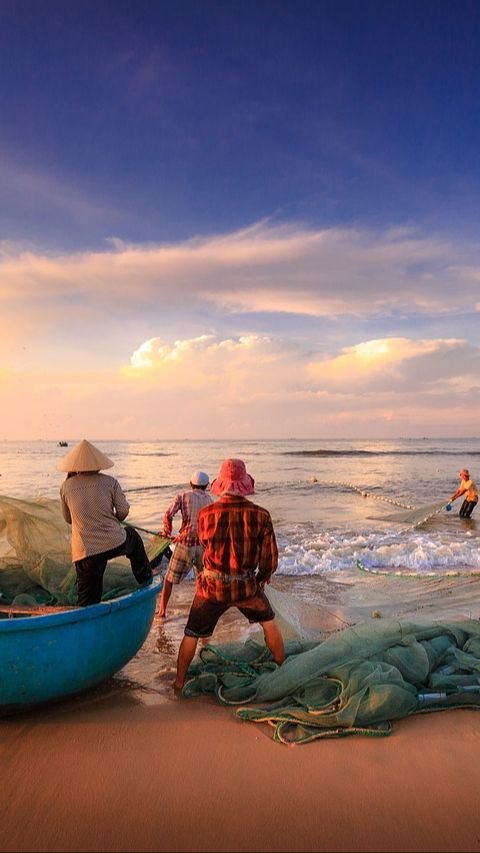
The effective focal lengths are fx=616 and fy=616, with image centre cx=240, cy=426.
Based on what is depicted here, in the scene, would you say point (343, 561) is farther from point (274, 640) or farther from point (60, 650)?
point (60, 650)

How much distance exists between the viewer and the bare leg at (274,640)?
461 centimetres

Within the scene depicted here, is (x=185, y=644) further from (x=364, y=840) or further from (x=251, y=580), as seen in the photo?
(x=364, y=840)

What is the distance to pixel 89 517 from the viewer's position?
495 centimetres

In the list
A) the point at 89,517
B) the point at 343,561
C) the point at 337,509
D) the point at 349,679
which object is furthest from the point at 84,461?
the point at 337,509

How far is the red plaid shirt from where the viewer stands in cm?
440

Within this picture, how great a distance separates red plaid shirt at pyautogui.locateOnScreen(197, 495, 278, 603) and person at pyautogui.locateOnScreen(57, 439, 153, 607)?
0.92 metres

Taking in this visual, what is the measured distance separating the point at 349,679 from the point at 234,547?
1.16 meters

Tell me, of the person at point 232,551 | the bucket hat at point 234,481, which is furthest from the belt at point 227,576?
the bucket hat at point 234,481

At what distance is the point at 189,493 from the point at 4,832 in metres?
3.86

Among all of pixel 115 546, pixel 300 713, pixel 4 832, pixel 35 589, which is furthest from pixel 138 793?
pixel 35 589

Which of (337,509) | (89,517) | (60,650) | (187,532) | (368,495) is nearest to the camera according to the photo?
(60,650)

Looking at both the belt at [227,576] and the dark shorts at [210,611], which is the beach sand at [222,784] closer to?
the dark shorts at [210,611]

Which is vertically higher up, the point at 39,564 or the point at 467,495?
the point at 39,564

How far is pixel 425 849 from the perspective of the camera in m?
2.89
